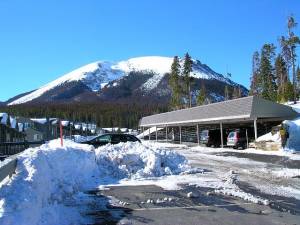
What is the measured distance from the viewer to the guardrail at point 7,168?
7.57m

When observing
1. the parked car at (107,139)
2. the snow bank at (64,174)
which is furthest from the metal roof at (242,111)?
the snow bank at (64,174)

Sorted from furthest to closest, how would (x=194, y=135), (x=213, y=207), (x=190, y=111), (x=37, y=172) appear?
(x=194, y=135), (x=190, y=111), (x=213, y=207), (x=37, y=172)

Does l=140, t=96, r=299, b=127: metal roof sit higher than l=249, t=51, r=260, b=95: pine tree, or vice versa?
l=249, t=51, r=260, b=95: pine tree

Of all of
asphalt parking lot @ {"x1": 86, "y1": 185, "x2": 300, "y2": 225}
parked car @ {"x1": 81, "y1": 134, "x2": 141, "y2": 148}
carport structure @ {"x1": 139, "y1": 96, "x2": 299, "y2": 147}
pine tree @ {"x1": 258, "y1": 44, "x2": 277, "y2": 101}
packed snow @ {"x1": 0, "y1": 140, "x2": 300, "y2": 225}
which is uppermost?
pine tree @ {"x1": 258, "y1": 44, "x2": 277, "y2": 101}

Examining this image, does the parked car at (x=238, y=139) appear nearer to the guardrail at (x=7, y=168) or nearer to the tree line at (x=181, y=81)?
the guardrail at (x=7, y=168)

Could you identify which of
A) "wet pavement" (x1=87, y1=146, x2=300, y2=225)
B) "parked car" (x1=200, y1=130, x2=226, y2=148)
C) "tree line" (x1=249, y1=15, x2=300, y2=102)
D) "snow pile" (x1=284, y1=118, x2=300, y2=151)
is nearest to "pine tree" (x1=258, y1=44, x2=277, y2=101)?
"tree line" (x1=249, y1=15, x2=300, y2=102)

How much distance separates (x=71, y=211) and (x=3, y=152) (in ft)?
13.7

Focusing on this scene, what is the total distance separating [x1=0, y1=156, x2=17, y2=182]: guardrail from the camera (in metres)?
7.57

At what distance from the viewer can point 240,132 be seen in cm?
4512

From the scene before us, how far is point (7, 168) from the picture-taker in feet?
26.5

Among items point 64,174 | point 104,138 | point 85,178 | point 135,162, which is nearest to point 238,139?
point 104,138

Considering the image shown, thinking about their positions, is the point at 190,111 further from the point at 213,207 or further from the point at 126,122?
the point at 126,122

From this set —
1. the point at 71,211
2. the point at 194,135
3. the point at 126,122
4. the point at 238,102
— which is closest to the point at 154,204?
the point at 71,211

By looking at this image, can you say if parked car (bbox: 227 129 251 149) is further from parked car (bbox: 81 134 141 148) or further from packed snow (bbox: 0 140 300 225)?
packed snow (bbox: 0 140 300 225)
